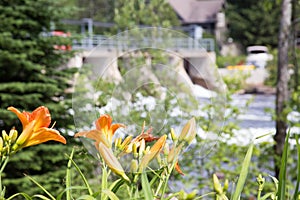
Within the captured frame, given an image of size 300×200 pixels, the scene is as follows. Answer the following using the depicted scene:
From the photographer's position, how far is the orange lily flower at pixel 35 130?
1.62ft

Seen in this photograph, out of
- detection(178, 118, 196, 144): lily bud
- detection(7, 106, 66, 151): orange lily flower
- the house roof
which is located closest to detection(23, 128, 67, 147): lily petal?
detection(7, 106, 66, 151): orange lily flower

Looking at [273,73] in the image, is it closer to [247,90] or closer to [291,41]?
[247,90]

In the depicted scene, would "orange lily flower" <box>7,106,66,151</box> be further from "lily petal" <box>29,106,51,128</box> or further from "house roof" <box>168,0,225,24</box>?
"house roof" <box>168,0,225,24</box>

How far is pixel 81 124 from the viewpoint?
64cm

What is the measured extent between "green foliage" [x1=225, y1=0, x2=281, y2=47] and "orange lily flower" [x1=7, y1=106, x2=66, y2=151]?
23.9 meters

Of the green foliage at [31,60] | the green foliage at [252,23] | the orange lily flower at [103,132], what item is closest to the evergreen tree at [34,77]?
the green foliage at [31,60]

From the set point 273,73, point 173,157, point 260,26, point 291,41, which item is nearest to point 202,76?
point 173,157

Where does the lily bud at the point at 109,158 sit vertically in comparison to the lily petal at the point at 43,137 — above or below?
below

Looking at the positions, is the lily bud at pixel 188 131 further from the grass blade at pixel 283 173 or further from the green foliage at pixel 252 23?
the green foliage at pixel 252 23

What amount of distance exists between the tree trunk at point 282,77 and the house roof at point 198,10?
23379 mm

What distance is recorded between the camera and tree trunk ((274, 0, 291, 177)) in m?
2.77

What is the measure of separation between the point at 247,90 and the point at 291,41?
11956 mm

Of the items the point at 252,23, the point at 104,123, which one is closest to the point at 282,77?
the point at 104,123

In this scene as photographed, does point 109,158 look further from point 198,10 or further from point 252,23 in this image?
point 198,10
